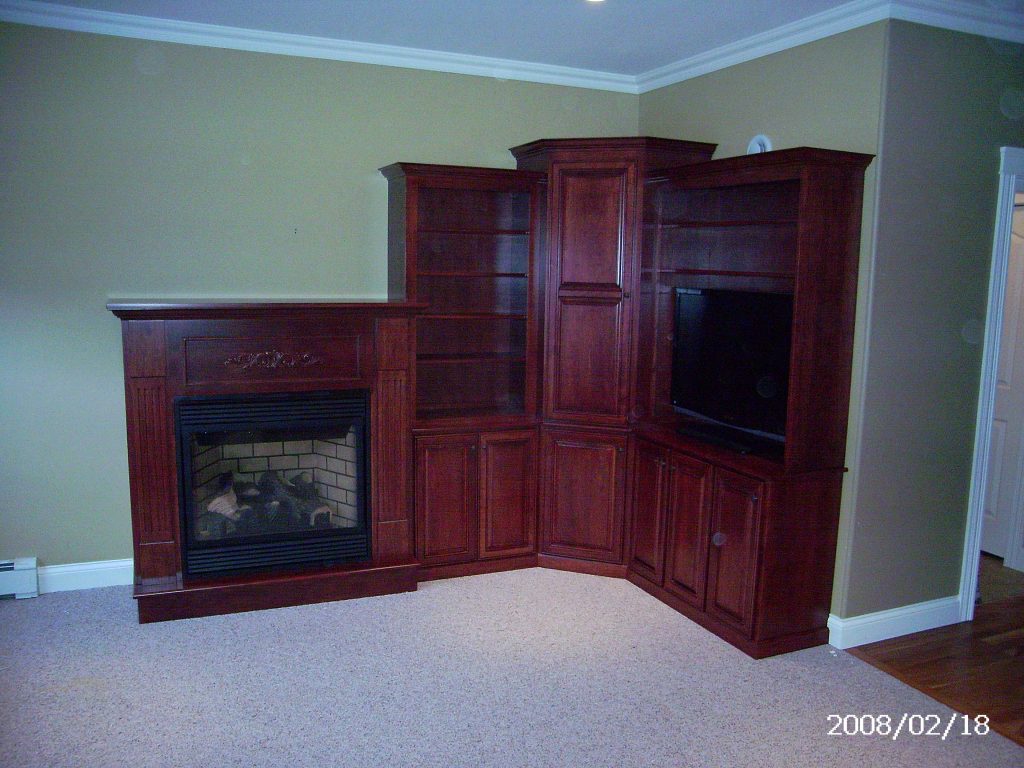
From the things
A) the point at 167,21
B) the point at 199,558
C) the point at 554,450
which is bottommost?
the point at 199,558

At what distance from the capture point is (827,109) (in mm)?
3625

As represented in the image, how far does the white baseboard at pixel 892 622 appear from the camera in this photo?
3.66 meters

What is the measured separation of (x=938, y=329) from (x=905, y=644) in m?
1.43

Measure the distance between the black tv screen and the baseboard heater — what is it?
3.33 m

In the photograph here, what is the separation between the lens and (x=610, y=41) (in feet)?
13.4

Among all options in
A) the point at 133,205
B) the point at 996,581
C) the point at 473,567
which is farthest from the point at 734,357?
the point at 133,205

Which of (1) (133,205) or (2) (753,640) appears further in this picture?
(1) (133,205)

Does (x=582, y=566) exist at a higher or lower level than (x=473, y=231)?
lower

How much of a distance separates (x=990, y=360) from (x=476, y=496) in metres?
2.58

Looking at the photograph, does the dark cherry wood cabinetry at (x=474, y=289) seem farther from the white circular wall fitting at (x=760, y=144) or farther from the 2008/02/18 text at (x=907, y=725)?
the 2008/02/18 text at (x=907, y=725)

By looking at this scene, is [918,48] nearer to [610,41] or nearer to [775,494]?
[610,41]

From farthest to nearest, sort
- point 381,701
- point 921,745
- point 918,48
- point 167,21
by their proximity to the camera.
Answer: point 167,21, point 918,48, point 381,701, point 921,745

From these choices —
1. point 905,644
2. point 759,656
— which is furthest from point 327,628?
point 905,644

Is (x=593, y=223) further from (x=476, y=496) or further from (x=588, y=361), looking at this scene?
(x=476, y=496)
